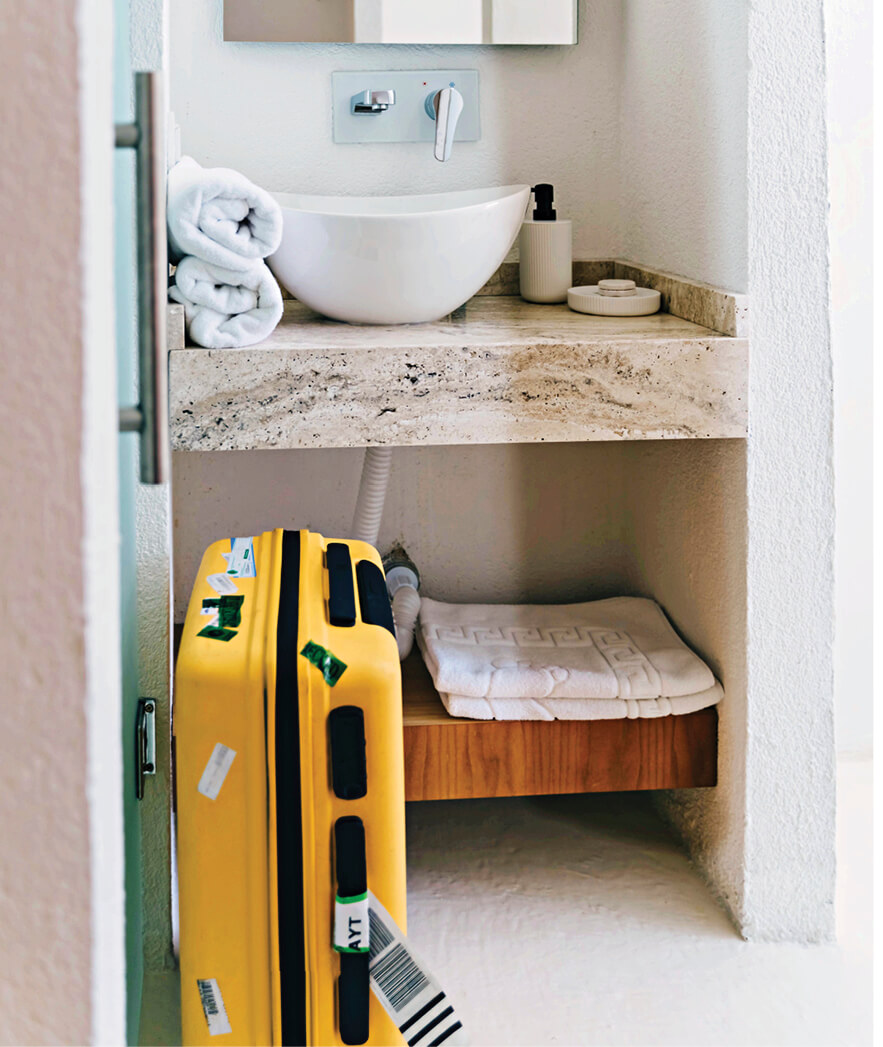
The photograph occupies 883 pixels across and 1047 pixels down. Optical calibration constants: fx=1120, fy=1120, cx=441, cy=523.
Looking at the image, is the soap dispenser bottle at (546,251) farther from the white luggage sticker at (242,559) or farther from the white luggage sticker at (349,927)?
the white luggage sticker at (349,927)

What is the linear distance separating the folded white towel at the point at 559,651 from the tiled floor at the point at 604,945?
346mm

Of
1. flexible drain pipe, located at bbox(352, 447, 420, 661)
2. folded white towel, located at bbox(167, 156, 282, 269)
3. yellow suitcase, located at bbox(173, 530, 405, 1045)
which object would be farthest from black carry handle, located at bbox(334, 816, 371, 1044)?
folded white towel, located at bbox(167, 156, 282, 269)

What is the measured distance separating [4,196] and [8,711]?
262 mm

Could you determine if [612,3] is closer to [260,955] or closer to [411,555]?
[411,555]

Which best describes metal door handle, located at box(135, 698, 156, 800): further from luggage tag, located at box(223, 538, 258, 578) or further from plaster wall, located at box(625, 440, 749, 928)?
plaster wall, located at box(625, 440, 749, 928)

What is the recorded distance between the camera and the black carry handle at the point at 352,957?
4.04 feet

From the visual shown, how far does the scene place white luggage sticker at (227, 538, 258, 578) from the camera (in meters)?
1.45

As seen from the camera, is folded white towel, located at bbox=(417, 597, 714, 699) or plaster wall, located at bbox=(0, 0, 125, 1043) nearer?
plaster wall, located at bbox=(0, 0, 125, 1043)

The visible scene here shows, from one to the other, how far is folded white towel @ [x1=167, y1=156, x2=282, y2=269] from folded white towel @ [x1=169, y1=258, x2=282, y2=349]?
0.02 m

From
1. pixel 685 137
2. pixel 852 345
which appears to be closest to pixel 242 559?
pixel 685 137

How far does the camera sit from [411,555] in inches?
83.8

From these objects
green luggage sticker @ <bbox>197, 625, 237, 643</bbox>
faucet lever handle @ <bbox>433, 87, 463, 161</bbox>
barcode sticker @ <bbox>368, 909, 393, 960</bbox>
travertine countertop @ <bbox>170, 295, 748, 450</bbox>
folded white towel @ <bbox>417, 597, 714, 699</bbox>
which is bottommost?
barcode sticker @ <bbox>368, 909, 393, 960</bbox>

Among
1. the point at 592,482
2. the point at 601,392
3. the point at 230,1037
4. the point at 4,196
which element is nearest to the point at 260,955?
the point at 230,1037

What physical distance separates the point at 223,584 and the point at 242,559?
0.26 feet
